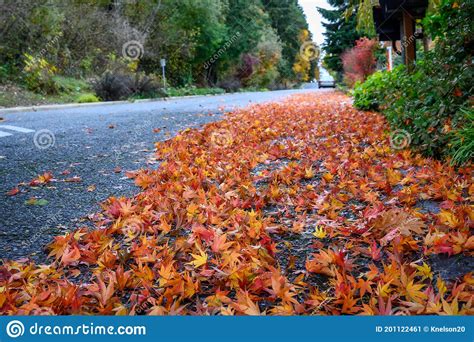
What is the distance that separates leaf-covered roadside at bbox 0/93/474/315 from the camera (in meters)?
1.68

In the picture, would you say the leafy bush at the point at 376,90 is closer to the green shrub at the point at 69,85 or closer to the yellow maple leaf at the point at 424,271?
the yellow maple leaf at the point at 424,271

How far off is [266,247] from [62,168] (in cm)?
255

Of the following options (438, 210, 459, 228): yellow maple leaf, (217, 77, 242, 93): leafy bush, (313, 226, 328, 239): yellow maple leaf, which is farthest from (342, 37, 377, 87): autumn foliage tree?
(313, 226, 328, 239): yellow maple leaf

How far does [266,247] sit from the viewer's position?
6.96ft

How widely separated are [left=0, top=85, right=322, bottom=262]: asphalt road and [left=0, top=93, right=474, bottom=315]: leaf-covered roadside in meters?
0.19

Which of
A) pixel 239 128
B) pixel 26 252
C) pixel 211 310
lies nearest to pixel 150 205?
pixel 26 252

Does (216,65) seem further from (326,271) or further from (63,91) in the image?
(326,271)

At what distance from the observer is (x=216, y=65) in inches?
1237

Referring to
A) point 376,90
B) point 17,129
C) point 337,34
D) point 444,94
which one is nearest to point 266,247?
point 444,94

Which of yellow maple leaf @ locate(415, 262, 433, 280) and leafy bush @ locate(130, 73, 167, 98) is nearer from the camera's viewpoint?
yellow maple leaf @ locate(415, 262, 433, 280)

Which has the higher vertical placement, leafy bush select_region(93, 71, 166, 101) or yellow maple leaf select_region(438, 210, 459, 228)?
leafy bush select_region(93, 71, 166, 101)

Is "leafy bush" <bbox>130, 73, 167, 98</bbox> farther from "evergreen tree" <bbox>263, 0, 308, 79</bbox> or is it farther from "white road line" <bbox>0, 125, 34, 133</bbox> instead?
"evergreen tree" <bbox>263, 0, 308, 79</bbox>

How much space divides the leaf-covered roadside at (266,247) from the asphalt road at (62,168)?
19cm

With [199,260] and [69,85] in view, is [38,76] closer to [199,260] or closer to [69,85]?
[69,85]
